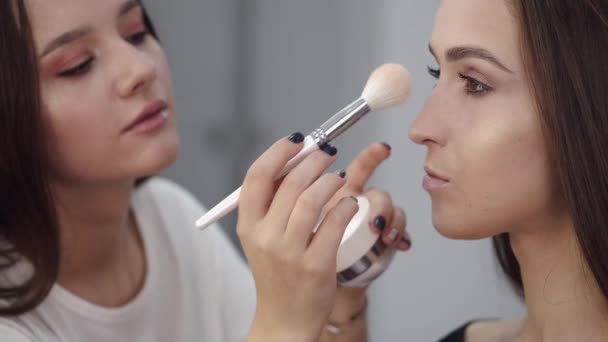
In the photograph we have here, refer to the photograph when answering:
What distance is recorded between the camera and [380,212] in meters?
0.75

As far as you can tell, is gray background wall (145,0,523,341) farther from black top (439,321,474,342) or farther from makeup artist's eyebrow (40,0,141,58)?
makeup artist's eyebrow (40,0,141,58)

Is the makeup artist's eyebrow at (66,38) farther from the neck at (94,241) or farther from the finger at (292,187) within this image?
the finger at (292,187)

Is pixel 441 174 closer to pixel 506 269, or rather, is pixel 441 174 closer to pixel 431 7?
pixel 506 269

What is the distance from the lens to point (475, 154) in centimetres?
67

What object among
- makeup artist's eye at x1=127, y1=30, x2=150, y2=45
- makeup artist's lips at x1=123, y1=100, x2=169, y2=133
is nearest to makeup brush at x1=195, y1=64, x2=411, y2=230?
makeup artist's lips at x1=123, y1=100, x2=169, y2=133

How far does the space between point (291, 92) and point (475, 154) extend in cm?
102

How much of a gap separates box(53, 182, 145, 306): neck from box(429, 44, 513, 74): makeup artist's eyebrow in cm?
47

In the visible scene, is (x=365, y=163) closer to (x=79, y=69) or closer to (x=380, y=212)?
(x=380, y=212)

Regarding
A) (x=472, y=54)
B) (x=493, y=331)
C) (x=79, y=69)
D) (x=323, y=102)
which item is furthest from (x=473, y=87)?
(x=323, y=102)

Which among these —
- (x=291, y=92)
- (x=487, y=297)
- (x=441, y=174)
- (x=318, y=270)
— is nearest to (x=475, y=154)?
(x=441, y=174)

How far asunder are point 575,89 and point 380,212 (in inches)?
8.8

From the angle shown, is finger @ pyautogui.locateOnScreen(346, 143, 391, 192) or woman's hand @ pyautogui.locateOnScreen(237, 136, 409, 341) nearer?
woman's hand @ pyautogui.locateOnScreen(237, 136, 409, 341)

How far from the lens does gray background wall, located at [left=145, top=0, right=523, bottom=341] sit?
3.64 feet

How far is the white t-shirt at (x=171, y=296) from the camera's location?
3.02ft
